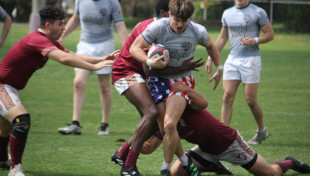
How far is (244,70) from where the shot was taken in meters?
8.39

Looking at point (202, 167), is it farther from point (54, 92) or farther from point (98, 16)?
point (54, 92)

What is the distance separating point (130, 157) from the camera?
19.2 feet

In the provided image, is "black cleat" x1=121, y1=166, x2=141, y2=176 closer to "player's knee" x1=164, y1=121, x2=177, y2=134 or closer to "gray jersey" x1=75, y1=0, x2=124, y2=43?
"player's knee" x1=164, y1=121, x2=177, y2=134

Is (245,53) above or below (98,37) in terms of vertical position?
below

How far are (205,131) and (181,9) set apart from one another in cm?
140

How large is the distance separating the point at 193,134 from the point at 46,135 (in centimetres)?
371

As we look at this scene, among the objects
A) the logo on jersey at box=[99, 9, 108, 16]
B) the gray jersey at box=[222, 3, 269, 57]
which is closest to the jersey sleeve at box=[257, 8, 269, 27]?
the gray jersey at box=[222, 3, 269, 57]

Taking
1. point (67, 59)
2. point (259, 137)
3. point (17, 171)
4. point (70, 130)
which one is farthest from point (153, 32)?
Answer: point (70, 130)

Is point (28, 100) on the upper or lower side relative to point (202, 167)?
lower

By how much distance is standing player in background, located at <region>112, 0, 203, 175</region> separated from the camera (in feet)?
19.2

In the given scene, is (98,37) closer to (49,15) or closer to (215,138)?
(49,15)

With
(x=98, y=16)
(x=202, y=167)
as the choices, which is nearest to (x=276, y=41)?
(x=98, y=16)

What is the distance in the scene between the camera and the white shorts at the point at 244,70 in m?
8.38

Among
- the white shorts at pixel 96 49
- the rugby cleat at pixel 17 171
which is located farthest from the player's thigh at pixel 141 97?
the white shorts at pixel 96 49
